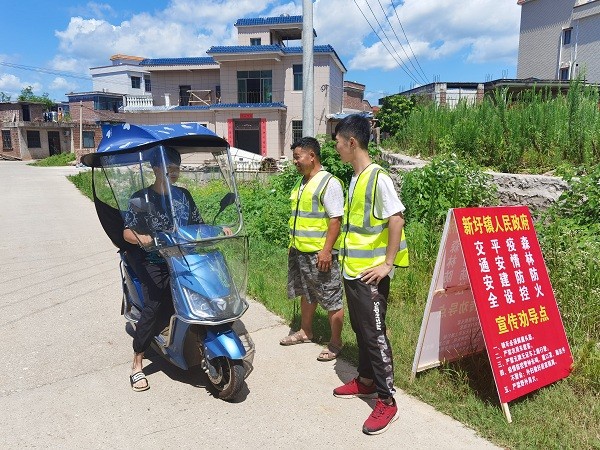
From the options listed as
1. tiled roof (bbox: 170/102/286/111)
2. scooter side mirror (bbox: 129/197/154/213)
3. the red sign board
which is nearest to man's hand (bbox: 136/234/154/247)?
scooter side mirror (bbox: 129/197/154/213)

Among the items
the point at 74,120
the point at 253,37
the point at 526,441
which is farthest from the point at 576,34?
the point at 74,120

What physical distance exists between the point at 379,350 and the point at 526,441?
1001 millimetres

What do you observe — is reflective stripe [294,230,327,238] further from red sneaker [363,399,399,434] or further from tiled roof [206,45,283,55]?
tiled roof [206,45,283,55]

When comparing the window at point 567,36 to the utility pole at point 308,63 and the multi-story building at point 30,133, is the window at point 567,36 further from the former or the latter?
the multi-story building at point 30,133

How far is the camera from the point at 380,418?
2.96 meters

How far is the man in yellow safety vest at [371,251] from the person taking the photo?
2.92m

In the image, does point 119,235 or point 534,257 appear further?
point 119,235

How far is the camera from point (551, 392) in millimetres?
3199

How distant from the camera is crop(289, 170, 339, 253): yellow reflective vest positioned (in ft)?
12.5

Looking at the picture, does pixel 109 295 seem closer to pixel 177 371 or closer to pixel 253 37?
pixel 177 371

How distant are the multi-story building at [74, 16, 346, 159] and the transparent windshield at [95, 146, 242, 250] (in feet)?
71.4

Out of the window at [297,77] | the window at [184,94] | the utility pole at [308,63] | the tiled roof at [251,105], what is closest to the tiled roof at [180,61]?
the window at [184,94]

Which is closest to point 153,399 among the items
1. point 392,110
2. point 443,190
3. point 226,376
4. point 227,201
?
point 226,376

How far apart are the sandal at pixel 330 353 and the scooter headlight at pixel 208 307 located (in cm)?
103
